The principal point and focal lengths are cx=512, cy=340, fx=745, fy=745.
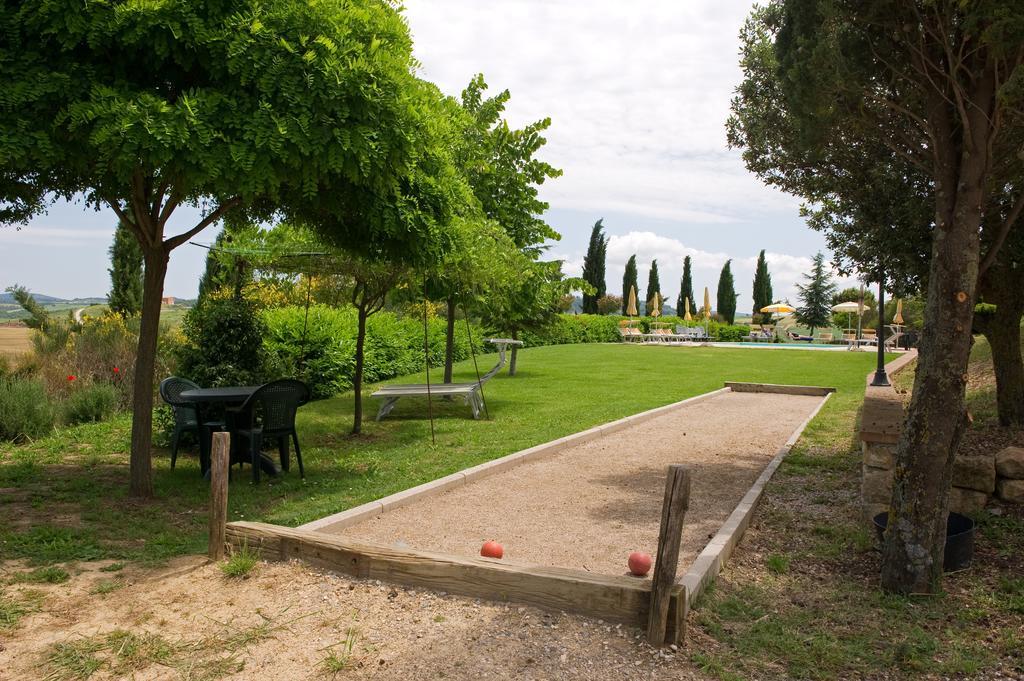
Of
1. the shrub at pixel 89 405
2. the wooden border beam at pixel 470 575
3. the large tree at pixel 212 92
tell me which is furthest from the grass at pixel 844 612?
the shrub at pixel 89 405

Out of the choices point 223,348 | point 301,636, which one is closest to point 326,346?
point 223,348

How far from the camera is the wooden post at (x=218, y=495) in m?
4.97

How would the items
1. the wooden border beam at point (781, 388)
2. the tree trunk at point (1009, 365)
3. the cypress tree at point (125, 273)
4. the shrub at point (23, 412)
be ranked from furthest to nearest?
the cypress tree at point (125, 273) < the wooden border beam at point (781, 388) < the shrub at point (23, 412) < the tree trunk at point (1009, 365)

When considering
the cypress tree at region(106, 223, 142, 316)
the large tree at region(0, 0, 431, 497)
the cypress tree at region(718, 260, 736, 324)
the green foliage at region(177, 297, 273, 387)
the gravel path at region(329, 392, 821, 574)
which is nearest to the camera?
the large tree at region(0, 0, 431, 497)

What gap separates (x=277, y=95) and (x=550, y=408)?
9296 millimetres

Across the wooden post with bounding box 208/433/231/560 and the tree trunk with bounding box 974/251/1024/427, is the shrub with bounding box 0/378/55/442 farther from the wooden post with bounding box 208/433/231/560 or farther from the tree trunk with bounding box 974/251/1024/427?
the tree trunk with bounding box 974/251/1024/427

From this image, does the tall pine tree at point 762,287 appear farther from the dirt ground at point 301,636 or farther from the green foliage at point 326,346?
the dirt ground at point 301,636

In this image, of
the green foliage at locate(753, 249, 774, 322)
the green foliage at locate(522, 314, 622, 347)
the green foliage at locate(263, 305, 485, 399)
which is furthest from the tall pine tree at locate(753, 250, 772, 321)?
the green foliage at locate(263, 305, 485, 399)

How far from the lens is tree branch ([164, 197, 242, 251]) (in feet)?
23.3

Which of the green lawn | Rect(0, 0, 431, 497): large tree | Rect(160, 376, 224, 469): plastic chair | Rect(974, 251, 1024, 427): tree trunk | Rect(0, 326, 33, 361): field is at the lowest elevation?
the green lawn

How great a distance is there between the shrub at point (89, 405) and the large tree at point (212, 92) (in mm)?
5734

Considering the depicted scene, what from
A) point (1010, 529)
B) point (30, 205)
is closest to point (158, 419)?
point (30, 205)

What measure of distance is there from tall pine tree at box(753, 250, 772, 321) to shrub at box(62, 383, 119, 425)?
Result: 54358 millimetres

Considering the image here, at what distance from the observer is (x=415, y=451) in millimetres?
9547
